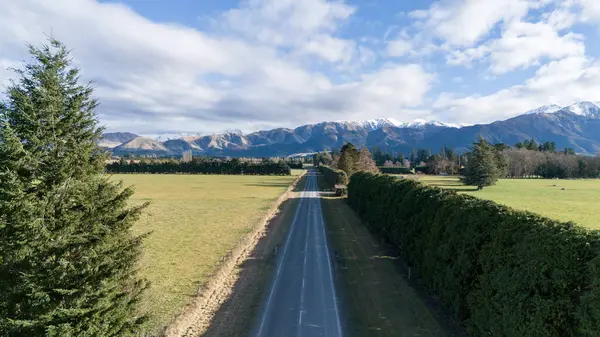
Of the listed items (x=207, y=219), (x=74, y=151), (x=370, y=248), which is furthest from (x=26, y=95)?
(x=207, y=219)

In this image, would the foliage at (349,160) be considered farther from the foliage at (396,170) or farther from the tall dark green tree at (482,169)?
the foliage at (396,170)

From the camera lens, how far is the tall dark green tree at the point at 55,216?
28.5 feet

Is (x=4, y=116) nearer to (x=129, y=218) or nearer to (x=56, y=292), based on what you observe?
(x=129, y=218)

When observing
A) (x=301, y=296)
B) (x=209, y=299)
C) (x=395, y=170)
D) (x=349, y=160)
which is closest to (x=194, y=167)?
(x=395, y=170)

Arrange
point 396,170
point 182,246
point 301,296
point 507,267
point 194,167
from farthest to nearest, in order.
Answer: point 396,170, point 194,167, point 182,246, point 301,296, point 507,267

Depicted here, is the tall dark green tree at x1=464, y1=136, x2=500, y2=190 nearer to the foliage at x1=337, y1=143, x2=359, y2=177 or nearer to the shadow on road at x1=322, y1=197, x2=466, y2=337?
the foliage at x1=337, y1=143, x2=359, y2=177

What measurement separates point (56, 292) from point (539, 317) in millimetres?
13436

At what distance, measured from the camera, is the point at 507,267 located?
422 inches

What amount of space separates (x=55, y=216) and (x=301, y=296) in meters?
12.5

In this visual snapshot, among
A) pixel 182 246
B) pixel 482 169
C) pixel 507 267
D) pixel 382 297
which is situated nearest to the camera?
pixel 507 267

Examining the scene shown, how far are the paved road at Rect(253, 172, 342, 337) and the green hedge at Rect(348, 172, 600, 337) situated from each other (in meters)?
5.48

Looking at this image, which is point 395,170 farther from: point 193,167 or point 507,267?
point 507,267

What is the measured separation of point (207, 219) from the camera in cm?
4047

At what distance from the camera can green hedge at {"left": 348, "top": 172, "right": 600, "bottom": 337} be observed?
28.0ft
